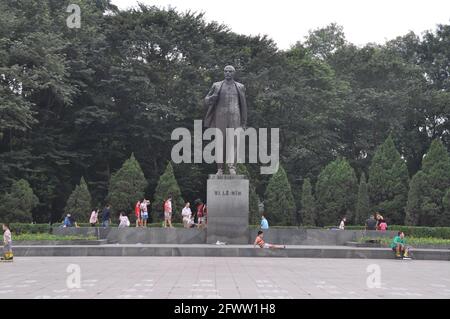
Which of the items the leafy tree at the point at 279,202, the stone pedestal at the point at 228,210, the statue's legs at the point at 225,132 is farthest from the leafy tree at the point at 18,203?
the stone pedestal at the point at 228,210

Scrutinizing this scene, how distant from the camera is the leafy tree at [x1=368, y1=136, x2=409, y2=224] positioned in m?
46.3

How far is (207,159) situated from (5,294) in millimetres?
34101

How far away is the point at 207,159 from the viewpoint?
47438 millimetres

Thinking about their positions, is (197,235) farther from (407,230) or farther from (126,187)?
(126,187)

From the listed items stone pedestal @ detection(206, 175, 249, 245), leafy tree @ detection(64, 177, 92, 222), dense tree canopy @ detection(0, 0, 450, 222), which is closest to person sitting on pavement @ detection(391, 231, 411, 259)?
stone pedestal @ detection(206, 175, 249, 245)

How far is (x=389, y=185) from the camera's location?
4681cm

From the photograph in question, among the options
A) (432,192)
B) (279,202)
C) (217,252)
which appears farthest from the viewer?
(279,202)

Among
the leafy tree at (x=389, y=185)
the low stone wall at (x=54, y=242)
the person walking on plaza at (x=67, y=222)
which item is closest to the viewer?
the low stone wall at (x=54, y=242)

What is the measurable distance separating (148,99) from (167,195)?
6718mm

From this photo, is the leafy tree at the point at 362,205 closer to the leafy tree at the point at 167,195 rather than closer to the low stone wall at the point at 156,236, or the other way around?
the leafy tree at the point at 167,195

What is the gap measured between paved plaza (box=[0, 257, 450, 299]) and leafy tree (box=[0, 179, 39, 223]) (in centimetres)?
1775

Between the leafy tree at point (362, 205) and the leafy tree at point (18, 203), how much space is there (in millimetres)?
19031

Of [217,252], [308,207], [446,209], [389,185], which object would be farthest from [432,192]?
[217,252]

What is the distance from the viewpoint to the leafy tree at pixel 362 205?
45.8 meters
